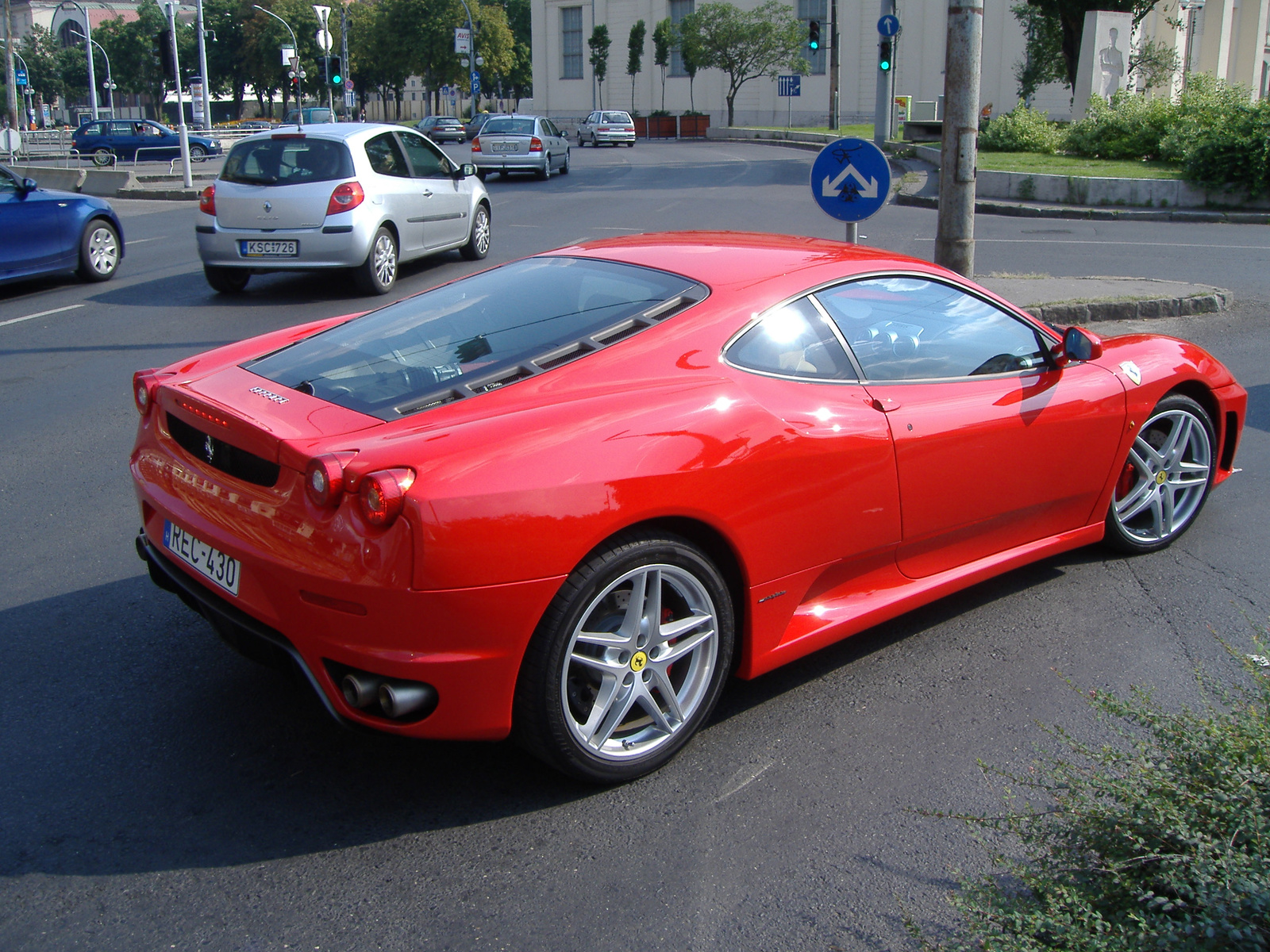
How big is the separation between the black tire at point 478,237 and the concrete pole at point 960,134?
241 inches

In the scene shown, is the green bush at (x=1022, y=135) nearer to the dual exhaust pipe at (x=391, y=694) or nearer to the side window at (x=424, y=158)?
the side window at (x=424, y=158)

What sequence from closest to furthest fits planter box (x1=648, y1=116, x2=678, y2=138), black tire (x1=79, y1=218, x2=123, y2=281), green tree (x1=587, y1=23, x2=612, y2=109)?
black tire (x1=79, y1=218, x2=123, y2=281) < planter box (x1=648, y1=116, x2=678, y2=138) < green tree (x1=587, y1=23, x2=612, y2=109)

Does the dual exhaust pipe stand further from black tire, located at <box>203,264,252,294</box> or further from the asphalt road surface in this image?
black tire, located at <box>203,264,252,294</box>

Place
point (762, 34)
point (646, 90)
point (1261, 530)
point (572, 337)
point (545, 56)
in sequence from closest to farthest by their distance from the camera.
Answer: point (572, 337) → point (1261, 530) → point (762, 34) → point (646, 90) → point (545, 56)

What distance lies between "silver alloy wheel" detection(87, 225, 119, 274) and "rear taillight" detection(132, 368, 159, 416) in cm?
966

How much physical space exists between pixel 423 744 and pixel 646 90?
80267mm

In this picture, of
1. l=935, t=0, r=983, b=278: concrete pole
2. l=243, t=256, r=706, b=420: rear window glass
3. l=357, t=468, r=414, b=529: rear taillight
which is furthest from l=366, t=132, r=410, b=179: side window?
l=357, t=468, r=414, b=529: rear taillight

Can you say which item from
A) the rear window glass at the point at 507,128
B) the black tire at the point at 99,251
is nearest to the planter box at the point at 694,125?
the rear window glass at the point at 507,128

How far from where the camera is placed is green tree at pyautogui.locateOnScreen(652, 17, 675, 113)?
7219 centimetres

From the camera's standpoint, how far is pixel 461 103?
109m

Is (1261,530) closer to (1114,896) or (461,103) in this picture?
(1114,896)

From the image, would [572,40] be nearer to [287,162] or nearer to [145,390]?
[287,162]

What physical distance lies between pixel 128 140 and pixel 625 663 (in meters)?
45.7

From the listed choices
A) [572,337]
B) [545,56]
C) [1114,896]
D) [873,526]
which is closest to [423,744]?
[572,337]
